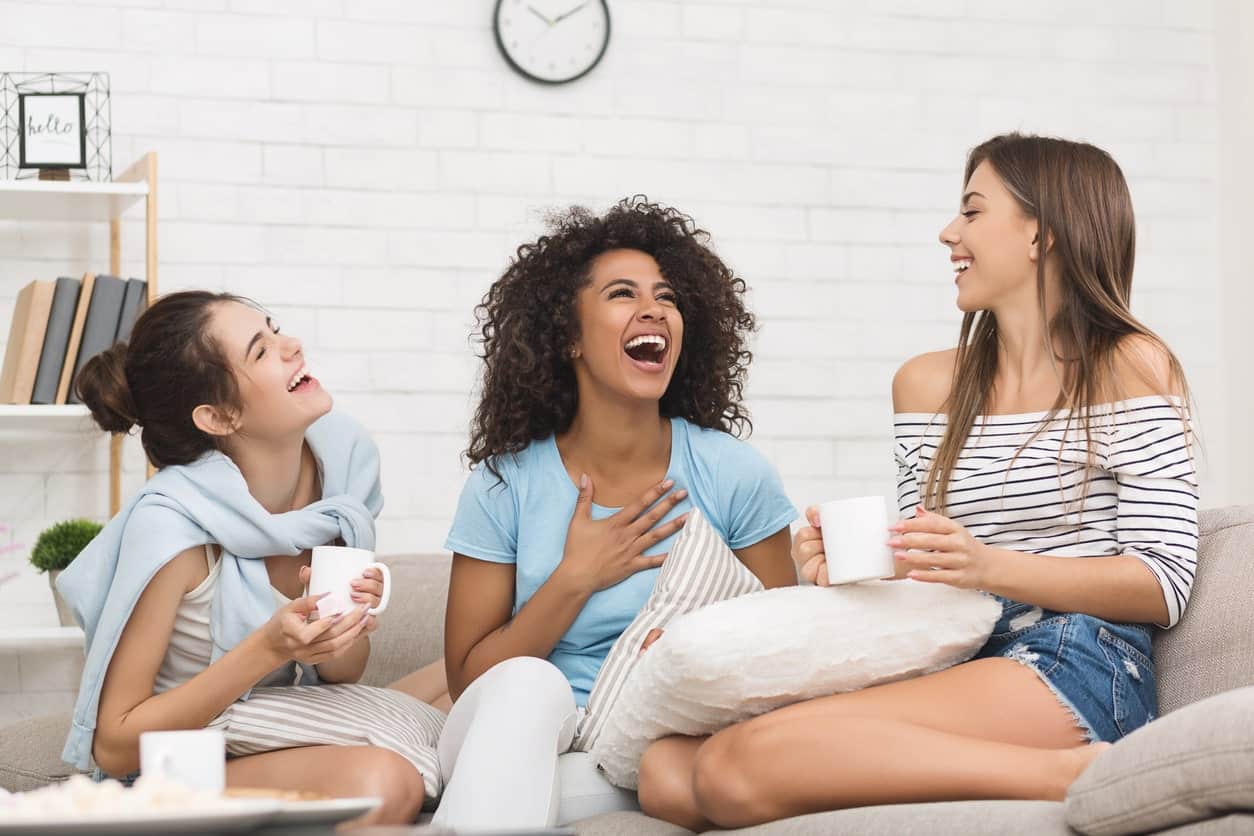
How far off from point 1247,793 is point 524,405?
135 cm

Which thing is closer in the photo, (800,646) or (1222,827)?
(1222,827)

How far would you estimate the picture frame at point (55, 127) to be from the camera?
122 inches

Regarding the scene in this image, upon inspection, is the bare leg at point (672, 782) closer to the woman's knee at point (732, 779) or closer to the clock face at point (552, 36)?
the woman's knee at point (732, 779)

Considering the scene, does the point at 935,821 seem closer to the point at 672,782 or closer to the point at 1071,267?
the point at 672,782

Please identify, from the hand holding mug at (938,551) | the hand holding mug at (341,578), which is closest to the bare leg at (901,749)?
the hand holding mug at (938,551)

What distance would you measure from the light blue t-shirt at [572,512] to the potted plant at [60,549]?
1148 mm

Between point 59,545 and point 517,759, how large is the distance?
1636mm

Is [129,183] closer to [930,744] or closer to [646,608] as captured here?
[646,608]

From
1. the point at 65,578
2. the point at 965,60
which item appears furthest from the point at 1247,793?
the point at 965,60

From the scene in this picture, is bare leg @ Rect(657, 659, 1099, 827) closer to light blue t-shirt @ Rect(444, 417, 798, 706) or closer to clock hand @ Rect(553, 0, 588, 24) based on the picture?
light blue t-shirt @ Rect(444, 417, 798, 706)

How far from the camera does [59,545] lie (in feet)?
9.80

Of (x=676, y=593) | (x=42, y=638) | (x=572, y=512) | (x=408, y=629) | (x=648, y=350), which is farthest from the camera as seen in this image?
(x=42, y=638)

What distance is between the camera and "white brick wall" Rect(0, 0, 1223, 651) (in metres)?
3.32

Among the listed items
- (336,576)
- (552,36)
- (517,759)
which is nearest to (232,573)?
(336,576)
